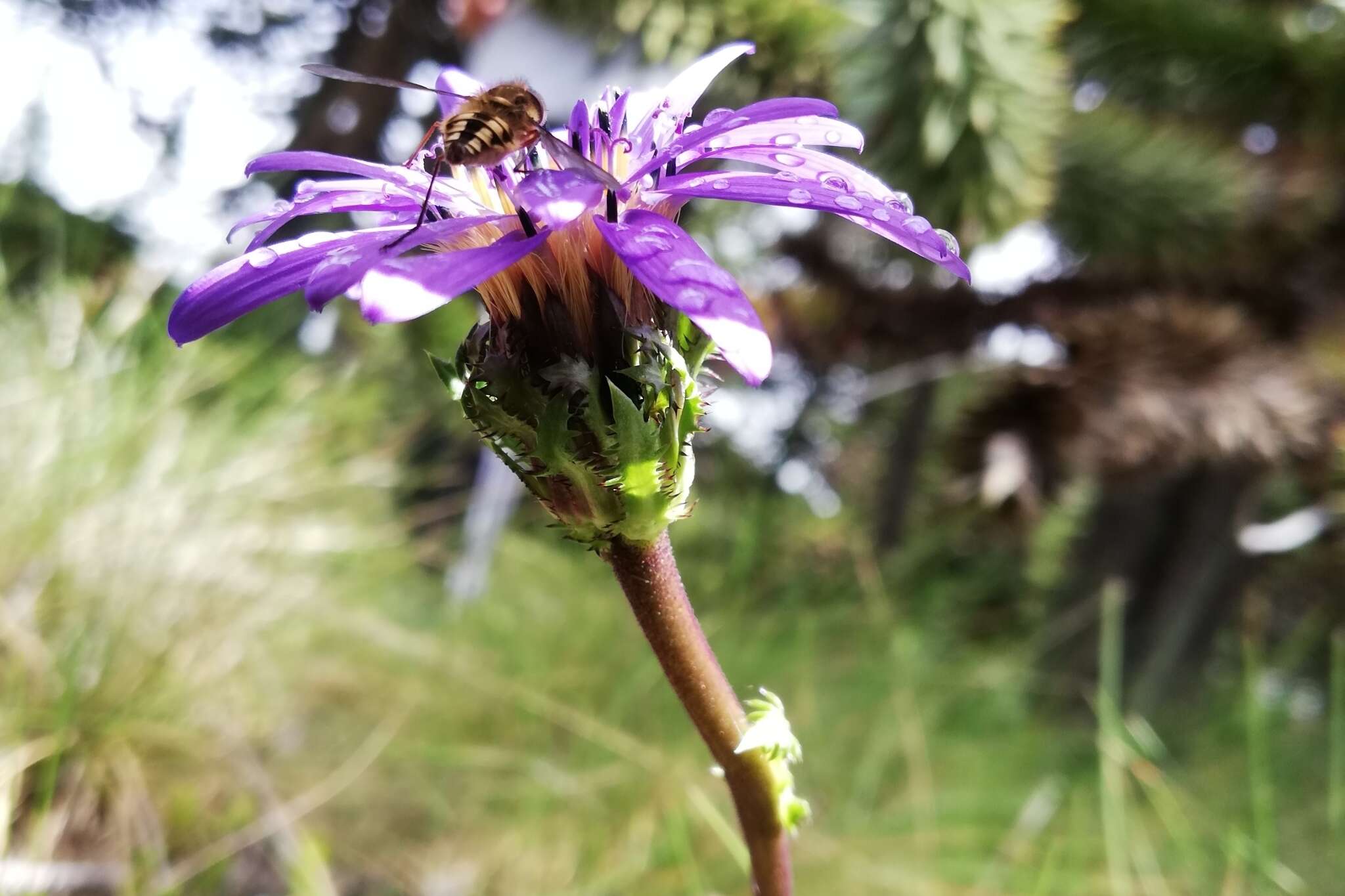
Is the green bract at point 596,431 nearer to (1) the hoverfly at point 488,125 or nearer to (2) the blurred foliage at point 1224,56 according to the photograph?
(1) the hoverfly at point 488,125

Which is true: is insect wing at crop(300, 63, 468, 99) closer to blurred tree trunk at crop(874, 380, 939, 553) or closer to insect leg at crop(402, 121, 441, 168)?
insect leg at crop(402, 121, 441, 168)

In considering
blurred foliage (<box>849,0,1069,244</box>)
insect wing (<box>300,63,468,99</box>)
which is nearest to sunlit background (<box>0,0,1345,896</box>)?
blurred foliage (<box>849,0,1069,244</box>)

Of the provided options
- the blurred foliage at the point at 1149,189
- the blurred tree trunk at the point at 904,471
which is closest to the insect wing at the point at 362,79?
the blurred foliage at the point at 1149,189

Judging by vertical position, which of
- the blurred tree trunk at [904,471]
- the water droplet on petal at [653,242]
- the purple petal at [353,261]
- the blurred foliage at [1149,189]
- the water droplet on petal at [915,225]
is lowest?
the blurred tree trunk at [904,471]

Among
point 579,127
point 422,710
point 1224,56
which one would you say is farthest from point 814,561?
point 579,127

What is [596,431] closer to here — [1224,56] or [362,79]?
[362,79]

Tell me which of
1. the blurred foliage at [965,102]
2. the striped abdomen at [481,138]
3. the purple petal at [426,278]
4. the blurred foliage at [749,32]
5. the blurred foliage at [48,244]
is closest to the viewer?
the purple petal at [426,278]
